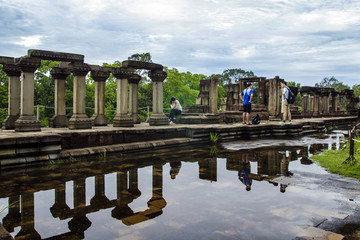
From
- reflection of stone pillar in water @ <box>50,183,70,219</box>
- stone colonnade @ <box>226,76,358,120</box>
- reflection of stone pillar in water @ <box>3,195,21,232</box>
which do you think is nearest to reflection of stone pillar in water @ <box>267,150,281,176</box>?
reflection of stone pillar in water @ <box>50,183,70,219</box>

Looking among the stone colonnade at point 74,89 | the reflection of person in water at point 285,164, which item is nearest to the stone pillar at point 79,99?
the stone colonnade at point 74,89

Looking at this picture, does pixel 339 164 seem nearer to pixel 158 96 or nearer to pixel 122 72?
pixel 158 96

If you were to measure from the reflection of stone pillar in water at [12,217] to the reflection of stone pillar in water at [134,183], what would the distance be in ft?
4.88

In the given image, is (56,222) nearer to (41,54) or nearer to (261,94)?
(41,54)

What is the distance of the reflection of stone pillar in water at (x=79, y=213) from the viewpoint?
324cm

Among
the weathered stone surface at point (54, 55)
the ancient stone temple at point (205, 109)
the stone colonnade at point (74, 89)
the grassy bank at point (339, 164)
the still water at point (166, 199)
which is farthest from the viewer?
the ancient stone temple at point (205, 109)

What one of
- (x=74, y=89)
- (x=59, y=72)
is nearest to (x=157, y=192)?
(x=74, y=89)

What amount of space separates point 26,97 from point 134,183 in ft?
16.8

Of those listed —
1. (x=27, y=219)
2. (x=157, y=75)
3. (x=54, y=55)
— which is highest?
(x=54, y=55)

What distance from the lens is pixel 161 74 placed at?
11320 millimetres

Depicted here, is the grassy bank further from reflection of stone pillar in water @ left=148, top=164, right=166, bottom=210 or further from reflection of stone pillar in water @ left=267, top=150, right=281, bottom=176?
reflection of stone pillar in water @ left=148, top=164, right=166, bottom=210

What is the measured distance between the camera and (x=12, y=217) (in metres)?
3.51

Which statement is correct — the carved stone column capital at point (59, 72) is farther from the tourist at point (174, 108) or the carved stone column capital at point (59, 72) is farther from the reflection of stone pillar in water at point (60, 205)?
the reflection of stone pillar in water at point (60, 205)

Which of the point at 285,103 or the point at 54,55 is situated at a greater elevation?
the point at 54,55
